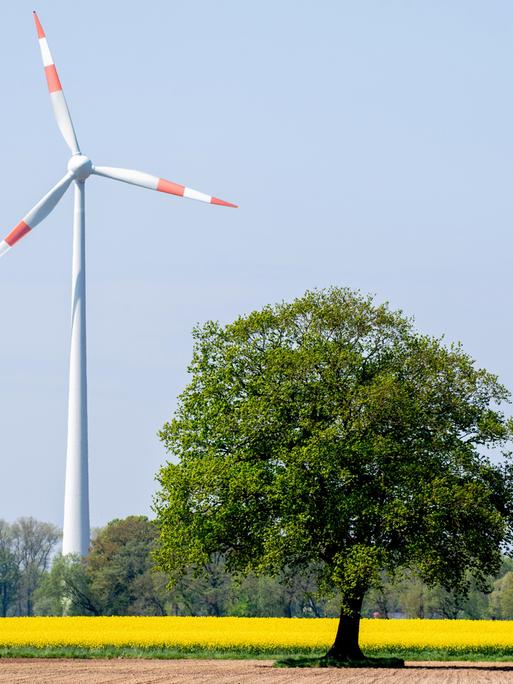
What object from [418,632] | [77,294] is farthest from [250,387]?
[77,294]

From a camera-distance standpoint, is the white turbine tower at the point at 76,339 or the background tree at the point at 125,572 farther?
the background tree at the point at 125,572

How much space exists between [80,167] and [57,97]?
590 centimetres

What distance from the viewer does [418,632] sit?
7256cm

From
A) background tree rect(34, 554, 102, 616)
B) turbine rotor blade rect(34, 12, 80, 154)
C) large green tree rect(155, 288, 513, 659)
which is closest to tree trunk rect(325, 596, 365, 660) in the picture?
large green tree rect(155, 288, 513, 659)

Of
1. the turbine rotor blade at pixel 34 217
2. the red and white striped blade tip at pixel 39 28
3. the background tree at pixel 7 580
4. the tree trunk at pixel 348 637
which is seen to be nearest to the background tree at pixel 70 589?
the turbine rotor blade at pixel 34 217

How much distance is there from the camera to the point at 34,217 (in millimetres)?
94688

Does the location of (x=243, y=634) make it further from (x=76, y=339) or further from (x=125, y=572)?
(x=125, y=572)

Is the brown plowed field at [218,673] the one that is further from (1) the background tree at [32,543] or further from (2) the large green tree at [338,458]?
(1) the background tree at [32,543]

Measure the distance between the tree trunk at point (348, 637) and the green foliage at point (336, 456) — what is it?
856 mm

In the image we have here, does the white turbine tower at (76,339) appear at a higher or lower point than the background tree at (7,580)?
higher

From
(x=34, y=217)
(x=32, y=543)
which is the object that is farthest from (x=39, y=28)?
(x=32, y=543)

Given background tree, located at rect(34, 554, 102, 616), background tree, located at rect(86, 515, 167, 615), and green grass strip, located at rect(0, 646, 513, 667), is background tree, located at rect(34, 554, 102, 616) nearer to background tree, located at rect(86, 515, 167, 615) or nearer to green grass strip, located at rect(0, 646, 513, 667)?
background tree, located at rect(86, 515, 167, 615)

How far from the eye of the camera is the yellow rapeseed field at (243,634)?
A: 63.9 m

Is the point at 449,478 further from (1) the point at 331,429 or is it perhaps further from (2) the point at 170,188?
(2) the point at 170,188
